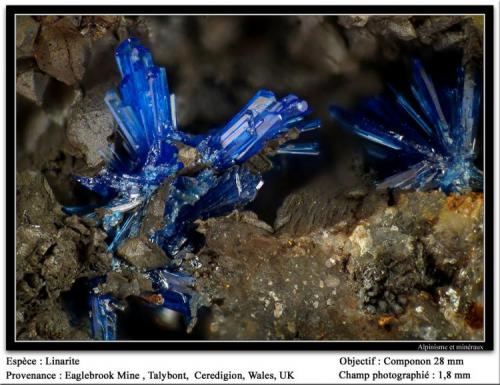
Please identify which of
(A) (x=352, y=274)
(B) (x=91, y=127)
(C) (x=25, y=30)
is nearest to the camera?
(A) (x=352, y=274)

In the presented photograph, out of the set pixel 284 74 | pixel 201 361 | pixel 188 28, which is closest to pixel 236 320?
pixel 201 361

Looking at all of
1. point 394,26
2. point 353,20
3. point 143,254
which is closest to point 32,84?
point 143,254

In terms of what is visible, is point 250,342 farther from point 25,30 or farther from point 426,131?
point 25,30

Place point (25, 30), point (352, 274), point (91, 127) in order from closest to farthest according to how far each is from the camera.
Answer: point (352, 274) → point (25, 30) → point (91, 127)

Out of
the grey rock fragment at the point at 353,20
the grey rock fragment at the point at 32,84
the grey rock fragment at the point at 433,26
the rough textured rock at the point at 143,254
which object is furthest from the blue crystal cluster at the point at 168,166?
the grey rock fragment at the point at 433,26

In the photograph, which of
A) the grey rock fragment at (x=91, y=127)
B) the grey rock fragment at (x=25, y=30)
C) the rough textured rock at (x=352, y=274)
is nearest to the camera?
the rough textured rock at (x=352, y=274)

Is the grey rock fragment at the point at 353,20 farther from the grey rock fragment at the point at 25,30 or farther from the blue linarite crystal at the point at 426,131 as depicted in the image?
the grey rock fragment at the point at 25,30

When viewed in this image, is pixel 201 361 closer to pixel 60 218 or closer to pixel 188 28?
pixel 60 218
